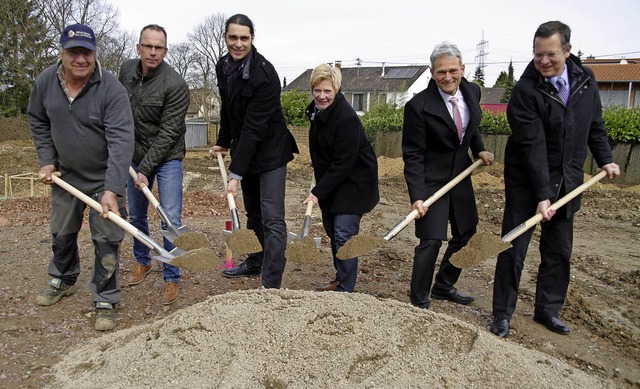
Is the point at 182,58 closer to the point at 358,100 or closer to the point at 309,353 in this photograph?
the point at 358,100

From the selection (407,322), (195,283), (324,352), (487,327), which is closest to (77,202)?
(195,283)

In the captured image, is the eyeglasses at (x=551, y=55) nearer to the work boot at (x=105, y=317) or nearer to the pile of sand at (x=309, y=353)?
the pile of sand at (x=309, y=353)

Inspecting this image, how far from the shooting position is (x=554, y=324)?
3996 millimetres

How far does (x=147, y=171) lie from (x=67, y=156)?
0.62 m

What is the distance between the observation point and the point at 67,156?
3.84 metres

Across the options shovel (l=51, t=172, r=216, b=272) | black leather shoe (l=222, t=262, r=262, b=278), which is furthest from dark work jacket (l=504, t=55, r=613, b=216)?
black leather shoe (l=222, t=262, r=262, b=278)

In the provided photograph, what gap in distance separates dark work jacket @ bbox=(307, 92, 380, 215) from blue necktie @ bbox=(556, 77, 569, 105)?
4.74 feet

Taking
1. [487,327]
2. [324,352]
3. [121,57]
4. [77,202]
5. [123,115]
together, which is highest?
[121,57]

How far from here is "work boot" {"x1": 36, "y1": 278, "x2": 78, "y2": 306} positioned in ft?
13.7

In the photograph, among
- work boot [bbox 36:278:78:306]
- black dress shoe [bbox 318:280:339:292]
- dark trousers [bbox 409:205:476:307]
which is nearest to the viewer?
dark trousers [bbox 409:205:476:307]

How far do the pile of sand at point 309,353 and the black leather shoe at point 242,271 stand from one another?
1620 mm

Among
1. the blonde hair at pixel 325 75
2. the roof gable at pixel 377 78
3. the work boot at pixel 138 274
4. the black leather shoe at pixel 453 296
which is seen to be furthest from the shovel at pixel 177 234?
the roof gable at pixel 377 78

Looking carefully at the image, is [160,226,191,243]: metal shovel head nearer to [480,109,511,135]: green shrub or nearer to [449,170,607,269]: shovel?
[449,170,607,269]: shovel

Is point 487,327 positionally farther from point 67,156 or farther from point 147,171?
point 67,156
